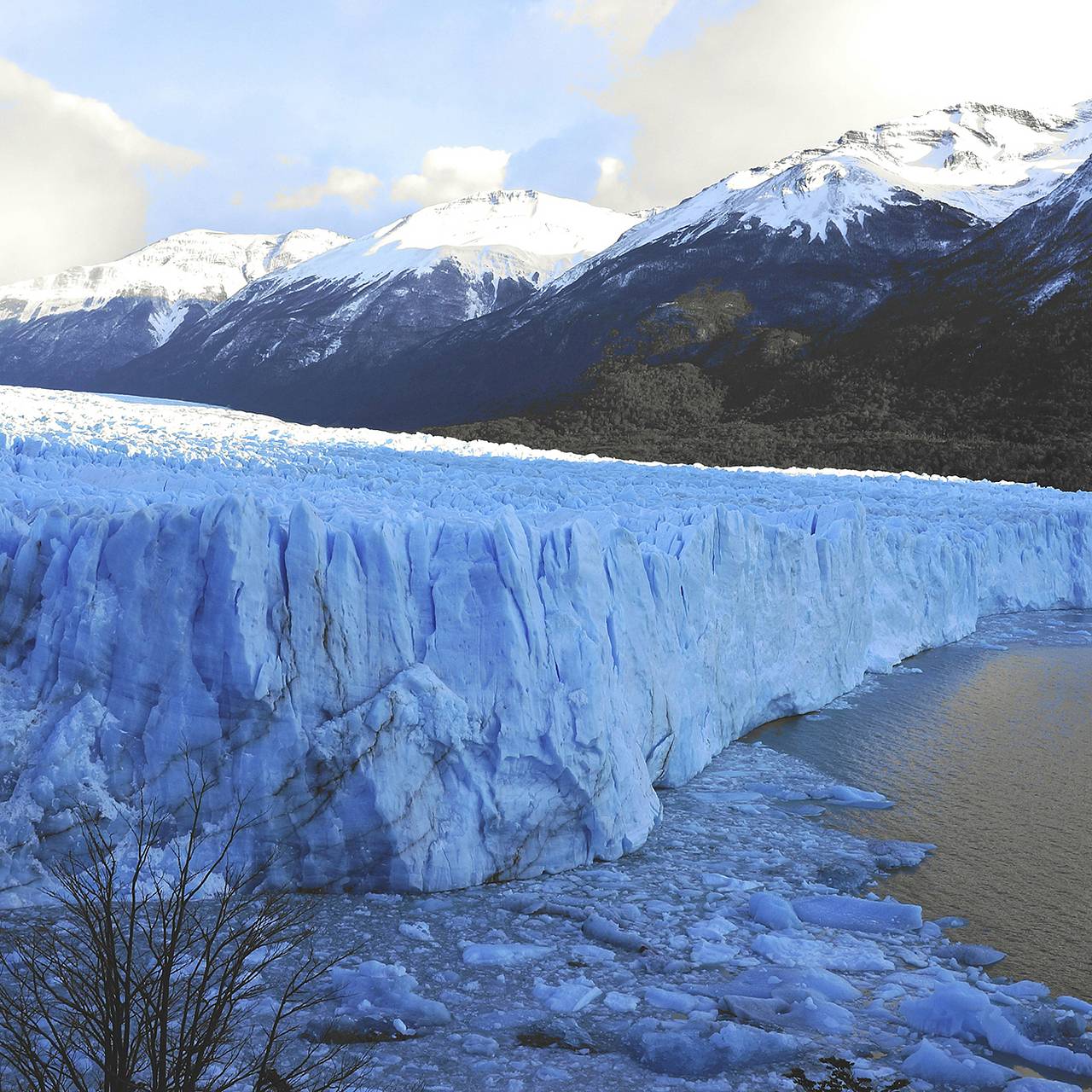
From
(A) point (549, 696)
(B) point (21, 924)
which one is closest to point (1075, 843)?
(A) point (549, 696)

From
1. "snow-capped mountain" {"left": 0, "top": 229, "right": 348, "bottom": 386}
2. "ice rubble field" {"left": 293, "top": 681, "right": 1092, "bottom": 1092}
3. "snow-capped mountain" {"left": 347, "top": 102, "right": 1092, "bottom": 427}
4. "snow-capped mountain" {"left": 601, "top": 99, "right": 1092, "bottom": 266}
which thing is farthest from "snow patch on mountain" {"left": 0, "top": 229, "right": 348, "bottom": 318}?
"ice rubble field" {"left": 293, "top": 681, "right": 1092, "bottom": 1092}

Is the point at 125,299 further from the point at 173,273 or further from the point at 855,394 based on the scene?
the point at 855,394

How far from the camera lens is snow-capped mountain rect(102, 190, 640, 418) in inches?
3629

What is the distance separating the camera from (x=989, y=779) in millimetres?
8727

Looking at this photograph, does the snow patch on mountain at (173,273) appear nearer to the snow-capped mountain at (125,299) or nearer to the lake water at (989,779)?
the snow-capped mountain at (125,299)

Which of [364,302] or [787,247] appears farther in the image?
[364,302]

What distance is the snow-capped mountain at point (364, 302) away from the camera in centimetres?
9219

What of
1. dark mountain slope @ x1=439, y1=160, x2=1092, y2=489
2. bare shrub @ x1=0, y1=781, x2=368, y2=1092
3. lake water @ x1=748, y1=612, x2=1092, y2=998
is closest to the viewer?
bare shrub @ x1=0, y1=781, x2=368, y2=1092

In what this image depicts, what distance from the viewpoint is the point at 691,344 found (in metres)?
64.5

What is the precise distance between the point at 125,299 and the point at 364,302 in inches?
1822

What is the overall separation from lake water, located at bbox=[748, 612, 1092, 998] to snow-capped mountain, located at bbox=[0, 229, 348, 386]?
363 ft

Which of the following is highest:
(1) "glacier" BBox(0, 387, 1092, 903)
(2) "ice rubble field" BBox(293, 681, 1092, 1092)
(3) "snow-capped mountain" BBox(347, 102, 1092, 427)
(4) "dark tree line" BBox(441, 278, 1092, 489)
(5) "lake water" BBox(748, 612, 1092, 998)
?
(3) "snow-capped mountain" BBox(347, 102, 1092, 427)

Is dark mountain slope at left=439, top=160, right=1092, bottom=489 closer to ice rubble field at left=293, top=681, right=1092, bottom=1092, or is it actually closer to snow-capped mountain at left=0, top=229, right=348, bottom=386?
ice rubble field at left=293, top=681, right=1092, bottom=1092

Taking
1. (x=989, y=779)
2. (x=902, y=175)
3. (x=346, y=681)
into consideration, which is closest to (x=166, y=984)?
(x=346, y=681)
